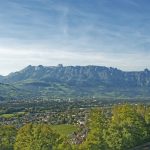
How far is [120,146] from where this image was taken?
112125 millimetres

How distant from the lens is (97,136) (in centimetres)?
11206

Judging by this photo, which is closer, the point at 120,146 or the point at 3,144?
the point at 120,146

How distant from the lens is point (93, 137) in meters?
111

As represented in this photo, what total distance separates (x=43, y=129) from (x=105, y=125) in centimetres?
1897

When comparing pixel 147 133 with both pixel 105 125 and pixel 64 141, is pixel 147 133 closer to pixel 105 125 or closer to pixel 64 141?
pixel 105 125

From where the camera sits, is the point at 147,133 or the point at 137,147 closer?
the point at 137,147

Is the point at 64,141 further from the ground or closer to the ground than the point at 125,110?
closer to the ground

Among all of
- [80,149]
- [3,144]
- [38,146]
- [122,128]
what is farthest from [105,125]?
[3,144]

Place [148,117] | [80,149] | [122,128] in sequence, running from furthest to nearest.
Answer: [148,117]
[122,128]
[80,149]

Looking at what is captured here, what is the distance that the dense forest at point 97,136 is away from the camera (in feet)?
360

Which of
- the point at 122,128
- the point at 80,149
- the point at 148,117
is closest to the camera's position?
the point at 80,149

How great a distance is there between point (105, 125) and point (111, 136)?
562 cm

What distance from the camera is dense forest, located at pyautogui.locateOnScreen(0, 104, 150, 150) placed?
360ft

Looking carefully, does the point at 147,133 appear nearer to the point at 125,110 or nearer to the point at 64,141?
the point at 125,110
